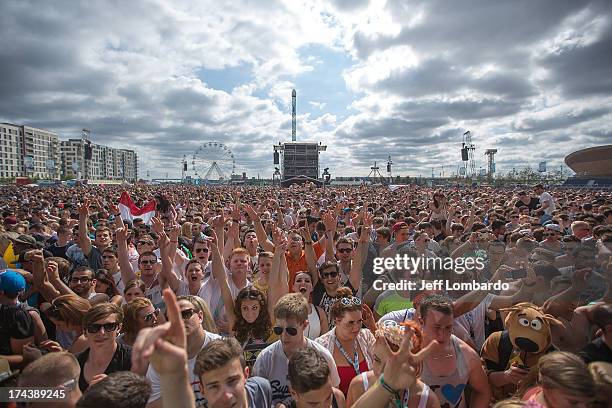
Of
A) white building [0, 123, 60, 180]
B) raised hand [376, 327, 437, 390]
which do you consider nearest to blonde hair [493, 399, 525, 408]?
raised hand [376, 327, 437, 390]

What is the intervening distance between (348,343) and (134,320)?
6.21 feet

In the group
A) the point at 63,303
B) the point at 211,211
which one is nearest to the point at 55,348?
the point at 63,303

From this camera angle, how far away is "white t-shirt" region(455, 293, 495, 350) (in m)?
3.71

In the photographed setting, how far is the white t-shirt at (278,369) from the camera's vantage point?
2740 millimetres

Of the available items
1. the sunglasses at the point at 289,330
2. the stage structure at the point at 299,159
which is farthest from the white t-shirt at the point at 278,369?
the stage structure at the point at 299,159

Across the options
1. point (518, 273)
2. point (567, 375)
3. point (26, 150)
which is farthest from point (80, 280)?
point (26, 150)

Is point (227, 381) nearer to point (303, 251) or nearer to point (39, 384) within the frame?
point (39, 384)

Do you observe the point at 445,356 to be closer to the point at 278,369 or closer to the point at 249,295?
the point at 278,369

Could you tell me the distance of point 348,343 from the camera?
309 centimetres

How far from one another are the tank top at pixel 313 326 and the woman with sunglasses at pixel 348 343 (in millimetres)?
609

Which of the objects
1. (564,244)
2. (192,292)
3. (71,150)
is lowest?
(192,292)

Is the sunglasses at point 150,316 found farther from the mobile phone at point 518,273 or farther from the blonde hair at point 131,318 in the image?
the mobile phone at point 518,273

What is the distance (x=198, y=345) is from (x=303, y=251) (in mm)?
3091

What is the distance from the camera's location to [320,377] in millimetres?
2111
